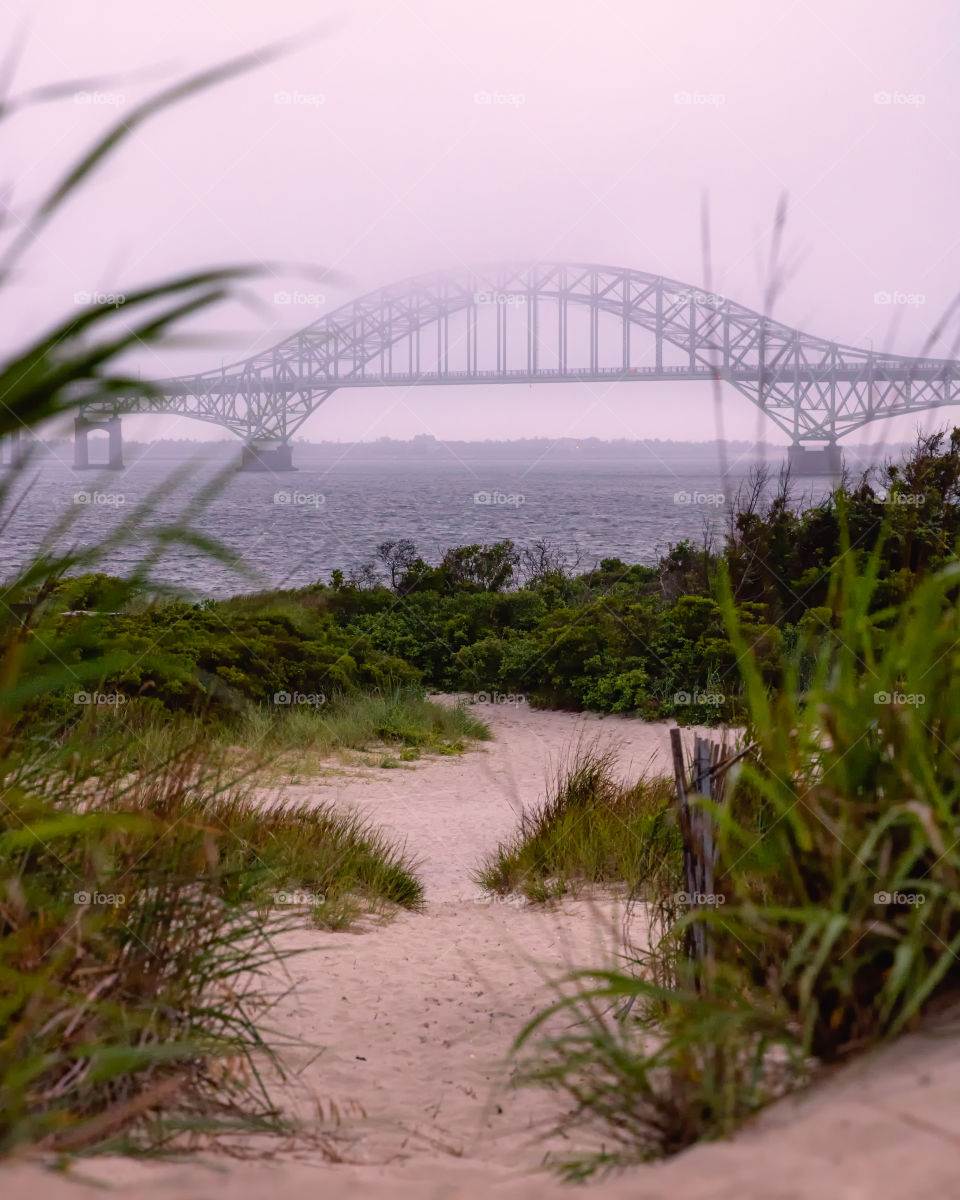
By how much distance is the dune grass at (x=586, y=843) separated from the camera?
4.52m

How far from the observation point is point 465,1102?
258 cm

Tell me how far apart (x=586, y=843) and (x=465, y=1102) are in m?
2.55

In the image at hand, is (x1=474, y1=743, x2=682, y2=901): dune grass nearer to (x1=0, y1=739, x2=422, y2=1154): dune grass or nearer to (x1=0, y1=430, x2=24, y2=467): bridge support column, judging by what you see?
(x1=0, y1=739, x2=422, y2=1154): dune grass

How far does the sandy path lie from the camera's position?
130cm

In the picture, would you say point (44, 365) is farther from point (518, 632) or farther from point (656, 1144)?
point (518, 632)

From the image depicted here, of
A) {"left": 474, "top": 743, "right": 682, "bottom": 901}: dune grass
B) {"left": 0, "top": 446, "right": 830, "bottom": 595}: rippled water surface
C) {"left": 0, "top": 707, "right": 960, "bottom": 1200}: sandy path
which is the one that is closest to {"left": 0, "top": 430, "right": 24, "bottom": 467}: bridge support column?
{"left": 0, "top": 446, "right": 830, "bottom": 595}: rippled water surface

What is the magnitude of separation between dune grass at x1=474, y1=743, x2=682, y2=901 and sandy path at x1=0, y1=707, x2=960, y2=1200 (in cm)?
23

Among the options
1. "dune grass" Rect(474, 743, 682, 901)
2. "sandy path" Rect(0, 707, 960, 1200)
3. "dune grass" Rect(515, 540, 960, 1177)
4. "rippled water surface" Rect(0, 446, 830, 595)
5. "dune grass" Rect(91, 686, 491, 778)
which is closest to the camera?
"sandy path" Rect(0, 707, 960, 1200)

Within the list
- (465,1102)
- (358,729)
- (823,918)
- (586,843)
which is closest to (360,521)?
(358,729)

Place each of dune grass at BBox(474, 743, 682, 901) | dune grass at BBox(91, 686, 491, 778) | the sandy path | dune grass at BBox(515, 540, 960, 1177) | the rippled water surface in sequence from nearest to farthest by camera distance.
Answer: the sandy path < dune grass at BBox(515, 540, 960, 1177) < dune grass at BBox(474, 743, 682, 901) < dune grass at BBox(91, 686, 491, 778) < the rippled water surface

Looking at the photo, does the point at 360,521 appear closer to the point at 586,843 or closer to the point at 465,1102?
the point at 586,843

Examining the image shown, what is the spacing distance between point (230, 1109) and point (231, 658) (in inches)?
306

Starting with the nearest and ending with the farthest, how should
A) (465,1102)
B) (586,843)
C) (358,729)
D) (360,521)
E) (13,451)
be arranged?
(13,451) → (465,1102) → (586,843) → (358,729) → (360,521)

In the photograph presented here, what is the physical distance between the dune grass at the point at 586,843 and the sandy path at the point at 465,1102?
0.23m
